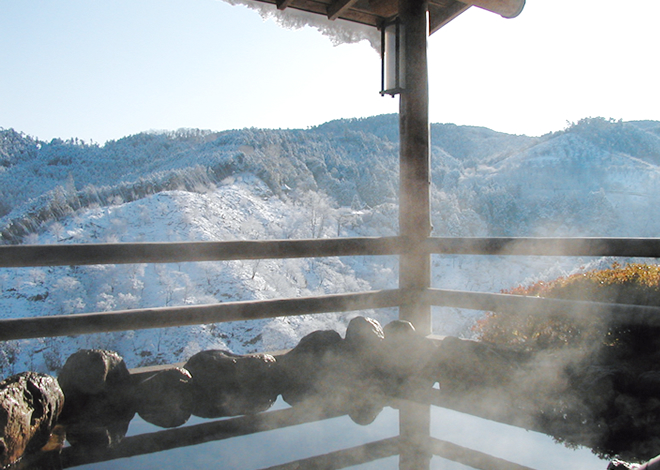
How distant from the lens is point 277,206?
14398mm

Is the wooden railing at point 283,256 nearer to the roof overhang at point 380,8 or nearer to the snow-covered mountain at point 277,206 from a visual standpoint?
the roof overhang at point 380,8

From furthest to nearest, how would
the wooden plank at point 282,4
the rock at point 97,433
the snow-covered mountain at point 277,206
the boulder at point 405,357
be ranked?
the snow-covered mountain at point 277,206 → the wooden plank at point 282,4 → the boulder at point 405,357 → the rock at point 97,433

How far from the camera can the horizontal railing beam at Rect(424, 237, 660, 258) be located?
6.70 ft

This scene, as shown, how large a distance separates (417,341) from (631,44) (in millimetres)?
2770

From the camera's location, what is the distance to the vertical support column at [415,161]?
289 cm

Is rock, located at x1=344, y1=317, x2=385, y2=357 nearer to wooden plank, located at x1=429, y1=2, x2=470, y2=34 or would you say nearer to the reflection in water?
the reflection in water

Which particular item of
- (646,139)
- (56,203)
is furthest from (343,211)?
(646,139)

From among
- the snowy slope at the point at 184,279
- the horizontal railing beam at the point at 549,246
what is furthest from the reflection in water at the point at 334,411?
the snowy slope at the point at 184,279

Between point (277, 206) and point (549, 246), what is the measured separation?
12.5m

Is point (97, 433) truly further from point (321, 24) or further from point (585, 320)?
point (321, 24)

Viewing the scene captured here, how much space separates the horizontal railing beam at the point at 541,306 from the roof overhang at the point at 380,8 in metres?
1.90

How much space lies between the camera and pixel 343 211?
539 inches

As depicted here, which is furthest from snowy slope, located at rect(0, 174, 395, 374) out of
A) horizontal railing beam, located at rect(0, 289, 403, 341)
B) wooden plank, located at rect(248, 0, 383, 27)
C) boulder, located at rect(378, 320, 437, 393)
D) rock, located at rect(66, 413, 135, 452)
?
wooden plank, located at rect(248, 0, 383, 27)

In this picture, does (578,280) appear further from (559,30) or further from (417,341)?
(559,30)
